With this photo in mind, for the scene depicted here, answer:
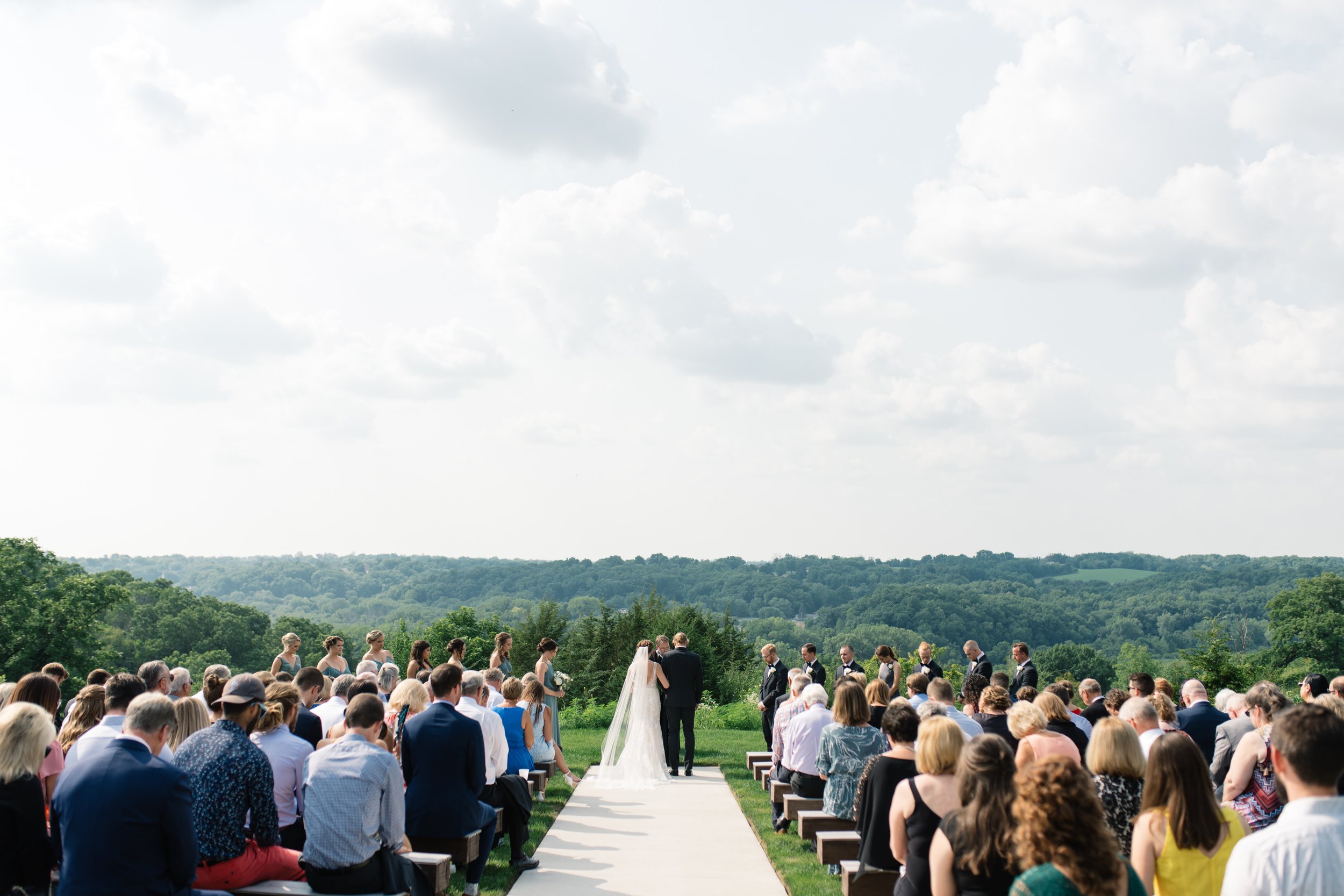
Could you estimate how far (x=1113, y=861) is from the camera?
2.99 metres

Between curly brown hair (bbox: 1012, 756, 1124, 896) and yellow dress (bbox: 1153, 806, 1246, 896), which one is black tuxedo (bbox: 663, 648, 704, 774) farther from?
curly brown hair (bbox: 1012, 756, 1124, 896)

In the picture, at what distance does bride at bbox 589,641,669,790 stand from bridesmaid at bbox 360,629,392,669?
3335mm

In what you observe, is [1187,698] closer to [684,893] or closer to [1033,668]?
[1033,668]

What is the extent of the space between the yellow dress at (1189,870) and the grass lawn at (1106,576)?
133 metres

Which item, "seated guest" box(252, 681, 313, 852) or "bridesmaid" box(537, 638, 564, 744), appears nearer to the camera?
"seated guest" box(252, 681, 313, 852)

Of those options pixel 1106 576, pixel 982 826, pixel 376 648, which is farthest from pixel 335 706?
pixel 1106 576

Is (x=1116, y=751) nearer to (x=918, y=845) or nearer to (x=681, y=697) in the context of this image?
(x=918, y=845)

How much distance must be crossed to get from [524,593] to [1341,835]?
152046 mm

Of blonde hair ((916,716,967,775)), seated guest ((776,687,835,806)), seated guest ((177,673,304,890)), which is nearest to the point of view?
blonde hair ((916,716,967,775))

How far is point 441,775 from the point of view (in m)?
6.97

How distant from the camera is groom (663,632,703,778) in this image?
43.8 ft

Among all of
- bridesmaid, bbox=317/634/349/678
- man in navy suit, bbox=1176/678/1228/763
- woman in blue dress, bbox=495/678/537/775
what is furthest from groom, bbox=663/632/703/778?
man in navy suit, bbox=1176/678/1228/763

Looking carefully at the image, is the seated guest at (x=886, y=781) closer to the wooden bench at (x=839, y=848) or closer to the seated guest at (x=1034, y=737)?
the seated guest at (x=1034, y=737)

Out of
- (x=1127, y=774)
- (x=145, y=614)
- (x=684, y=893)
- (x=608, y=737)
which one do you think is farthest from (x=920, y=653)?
(x=145, y=614)
